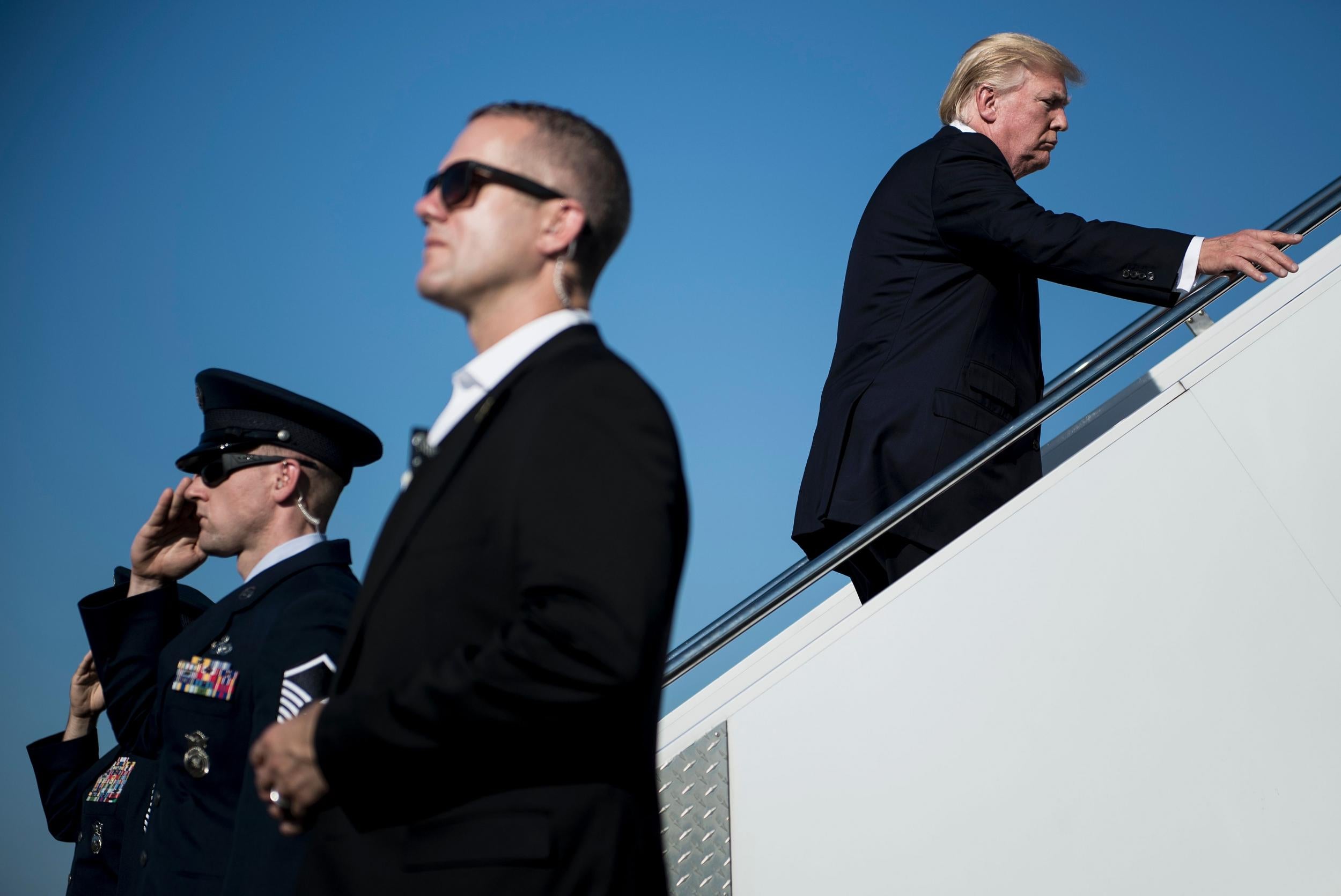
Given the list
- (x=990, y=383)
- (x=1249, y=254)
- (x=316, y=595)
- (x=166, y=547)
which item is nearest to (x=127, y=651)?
(x=166, y=547)

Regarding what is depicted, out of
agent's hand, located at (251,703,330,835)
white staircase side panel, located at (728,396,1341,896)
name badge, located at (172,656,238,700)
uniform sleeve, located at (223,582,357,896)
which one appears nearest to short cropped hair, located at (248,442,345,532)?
uniform sleeve, located at (223,582,357,896)

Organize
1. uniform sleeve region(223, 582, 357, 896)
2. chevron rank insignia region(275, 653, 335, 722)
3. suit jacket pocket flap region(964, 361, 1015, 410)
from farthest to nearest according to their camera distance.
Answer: suit jacket pocket flap region(964, 361, 1015, 410)
chevron rank insignia region(275, 653, 335, 722)
uniform sleeve region(223, 582, 357, 896)

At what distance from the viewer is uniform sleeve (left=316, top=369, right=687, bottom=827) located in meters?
1.29

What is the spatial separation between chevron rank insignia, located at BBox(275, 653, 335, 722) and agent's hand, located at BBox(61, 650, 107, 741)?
1794 millimetres

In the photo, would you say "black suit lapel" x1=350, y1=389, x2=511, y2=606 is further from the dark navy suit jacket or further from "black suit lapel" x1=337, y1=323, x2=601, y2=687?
the dark navy suit jacket

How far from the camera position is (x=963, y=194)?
333 cm

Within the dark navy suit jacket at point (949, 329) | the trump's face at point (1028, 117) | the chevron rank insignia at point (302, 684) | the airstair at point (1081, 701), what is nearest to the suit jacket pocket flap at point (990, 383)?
the dark navy suit jacket at point (949, 329)

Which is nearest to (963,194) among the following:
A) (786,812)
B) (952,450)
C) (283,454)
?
(952,450)

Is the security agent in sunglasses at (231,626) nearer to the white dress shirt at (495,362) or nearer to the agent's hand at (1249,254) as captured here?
the white dress shirt at (495,362)

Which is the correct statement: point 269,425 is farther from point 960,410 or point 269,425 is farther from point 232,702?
point 960,410

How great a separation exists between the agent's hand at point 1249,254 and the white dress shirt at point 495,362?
213 cm

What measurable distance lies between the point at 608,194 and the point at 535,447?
1.59 ft

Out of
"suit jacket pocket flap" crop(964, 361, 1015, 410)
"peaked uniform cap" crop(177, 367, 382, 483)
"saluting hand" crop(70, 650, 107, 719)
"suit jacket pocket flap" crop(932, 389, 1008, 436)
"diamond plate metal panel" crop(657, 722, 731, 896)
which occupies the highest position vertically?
"saluting hand" crop(70, 650, 107, 719)

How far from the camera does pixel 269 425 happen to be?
2773mm
